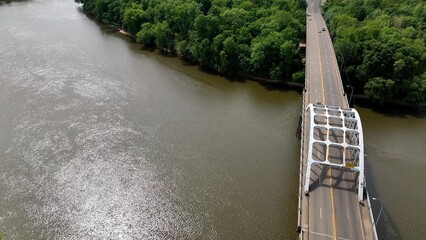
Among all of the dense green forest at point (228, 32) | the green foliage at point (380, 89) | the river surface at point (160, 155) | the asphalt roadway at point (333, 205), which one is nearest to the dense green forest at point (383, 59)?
the green foliage at point (380, 89)

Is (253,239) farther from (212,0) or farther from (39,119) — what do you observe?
(212,0)

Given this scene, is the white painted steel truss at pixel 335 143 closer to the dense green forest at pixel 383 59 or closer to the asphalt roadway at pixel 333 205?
the asphalt roadway at pixel 333 205

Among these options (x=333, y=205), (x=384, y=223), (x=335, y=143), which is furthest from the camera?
(x=335, y=143)

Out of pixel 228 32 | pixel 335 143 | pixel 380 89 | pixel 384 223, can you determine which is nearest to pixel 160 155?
pixel 335 143

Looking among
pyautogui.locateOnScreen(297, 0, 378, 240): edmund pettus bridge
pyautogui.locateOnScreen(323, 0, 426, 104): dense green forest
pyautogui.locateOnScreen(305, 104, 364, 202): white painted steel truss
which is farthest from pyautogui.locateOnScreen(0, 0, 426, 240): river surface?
pyautogui.locateOnScreen(305, 104, 364, 202): white painted steel truss

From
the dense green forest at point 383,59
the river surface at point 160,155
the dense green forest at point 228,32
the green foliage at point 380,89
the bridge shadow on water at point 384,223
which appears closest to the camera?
the bridge shadow on water at point 384,223

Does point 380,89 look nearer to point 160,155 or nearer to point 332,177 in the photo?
point 332,177
